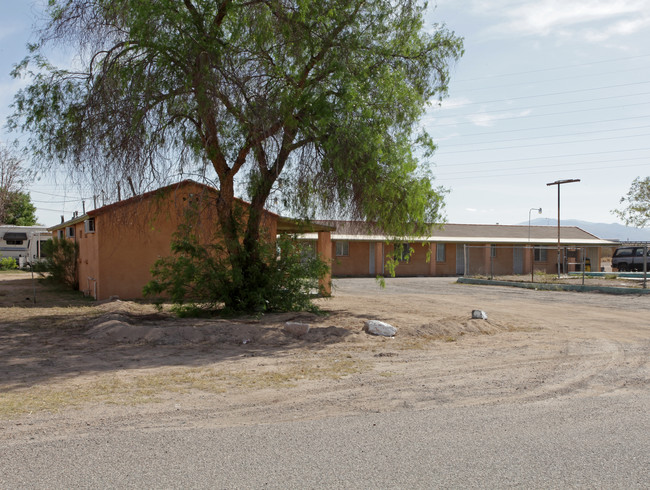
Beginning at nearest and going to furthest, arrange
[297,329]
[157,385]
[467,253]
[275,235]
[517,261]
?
[157,385]
[297,329]
[275,235]
[467,253]
[517,261]

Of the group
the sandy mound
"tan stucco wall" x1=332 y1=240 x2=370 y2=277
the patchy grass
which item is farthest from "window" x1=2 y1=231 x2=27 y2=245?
the patchy grass

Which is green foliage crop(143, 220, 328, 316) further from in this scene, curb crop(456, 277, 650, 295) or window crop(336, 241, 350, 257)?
window crop(336, 241, 350, 257)

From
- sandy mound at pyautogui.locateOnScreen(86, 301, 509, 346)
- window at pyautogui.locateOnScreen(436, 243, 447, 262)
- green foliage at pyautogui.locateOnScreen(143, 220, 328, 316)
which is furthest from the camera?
window at pyautogui.locateOnScreen(436, 243, 447, 262)

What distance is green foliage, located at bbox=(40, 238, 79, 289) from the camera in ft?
78.7

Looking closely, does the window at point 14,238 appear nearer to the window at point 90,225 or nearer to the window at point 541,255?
the window at point 90,225

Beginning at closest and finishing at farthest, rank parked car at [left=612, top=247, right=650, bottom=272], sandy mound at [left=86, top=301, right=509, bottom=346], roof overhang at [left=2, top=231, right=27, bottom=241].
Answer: sandy mound at [left=86, top=301, right=509, bottom=346] < parked car at [left=612, top=247, right=650, bottom=272] < roof overhang at [left=2, top=231, right=27, bottom=241]

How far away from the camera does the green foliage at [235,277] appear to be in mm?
13609

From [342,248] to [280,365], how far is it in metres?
27.9

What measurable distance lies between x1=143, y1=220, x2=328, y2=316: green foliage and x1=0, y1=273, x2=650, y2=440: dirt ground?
645 mm

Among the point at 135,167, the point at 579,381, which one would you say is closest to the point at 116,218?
the point at 135,167

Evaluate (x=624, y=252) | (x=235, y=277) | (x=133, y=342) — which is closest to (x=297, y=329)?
(x=235, y=277)

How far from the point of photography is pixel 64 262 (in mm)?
24750

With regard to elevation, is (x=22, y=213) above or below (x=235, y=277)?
above

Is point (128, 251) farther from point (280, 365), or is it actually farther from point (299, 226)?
point (280, 365)
